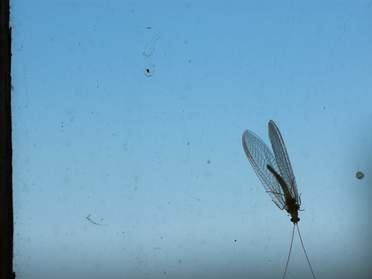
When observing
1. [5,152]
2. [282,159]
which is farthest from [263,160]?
[5,152]

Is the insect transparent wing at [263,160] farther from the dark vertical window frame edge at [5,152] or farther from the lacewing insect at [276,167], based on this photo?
the dark vertical window frame edge at [5,152]

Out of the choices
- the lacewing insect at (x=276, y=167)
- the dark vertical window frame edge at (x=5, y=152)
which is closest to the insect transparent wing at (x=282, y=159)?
the lacewing insect at (x=276, y=167)

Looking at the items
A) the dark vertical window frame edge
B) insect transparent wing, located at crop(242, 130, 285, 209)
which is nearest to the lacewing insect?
insect transparent wing, located at crop(242, 130, 285, 209)

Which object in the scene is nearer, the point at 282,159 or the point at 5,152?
the point at 5,152

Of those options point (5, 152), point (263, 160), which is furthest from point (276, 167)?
point (5, 152)

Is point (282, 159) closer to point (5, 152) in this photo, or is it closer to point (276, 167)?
point (276, 167)

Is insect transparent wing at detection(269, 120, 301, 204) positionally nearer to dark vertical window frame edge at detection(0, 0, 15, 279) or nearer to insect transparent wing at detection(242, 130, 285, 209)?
insect transparent wing at detection(242, 130, 285, 209)
